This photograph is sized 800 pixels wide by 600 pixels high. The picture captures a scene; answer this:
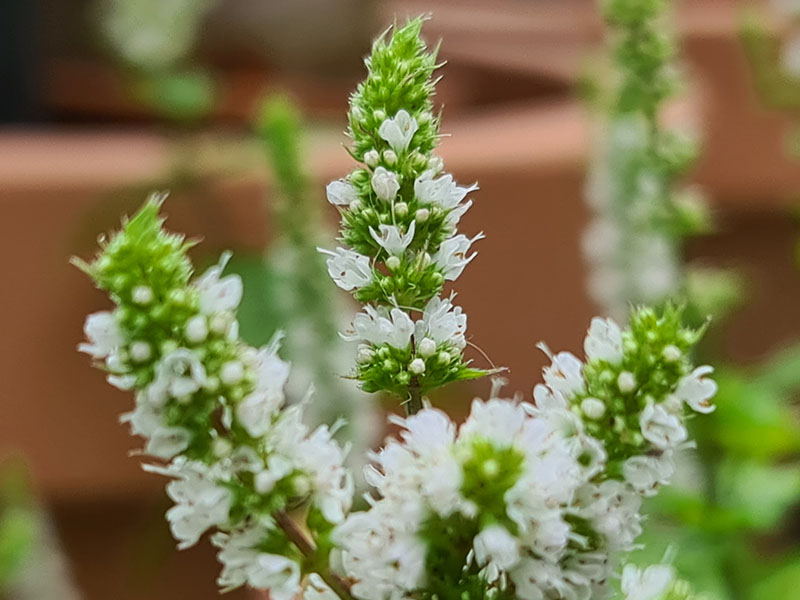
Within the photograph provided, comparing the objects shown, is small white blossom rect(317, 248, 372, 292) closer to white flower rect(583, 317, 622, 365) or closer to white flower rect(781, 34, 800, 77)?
white flower rect(583, 317, 622, 365)

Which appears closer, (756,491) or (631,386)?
(631,386)

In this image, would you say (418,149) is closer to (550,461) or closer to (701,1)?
(550,461)

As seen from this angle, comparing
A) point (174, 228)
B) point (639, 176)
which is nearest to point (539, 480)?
point (639, 176)

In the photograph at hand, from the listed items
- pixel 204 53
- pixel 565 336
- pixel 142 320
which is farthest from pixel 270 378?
pixel 204 53

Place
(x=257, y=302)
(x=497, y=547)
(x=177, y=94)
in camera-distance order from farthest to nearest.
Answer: (x=177, y=94), (x=257, y=302), (x=497, y=547)

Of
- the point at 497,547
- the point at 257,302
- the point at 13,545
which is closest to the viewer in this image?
the point at 497,547

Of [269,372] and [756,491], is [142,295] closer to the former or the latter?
[269,372]

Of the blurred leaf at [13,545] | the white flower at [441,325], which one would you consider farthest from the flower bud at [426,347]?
the blurred leaf at [13,545]
